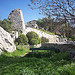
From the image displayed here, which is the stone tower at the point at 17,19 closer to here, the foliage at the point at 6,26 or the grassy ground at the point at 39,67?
the foliage at the point at 6,26

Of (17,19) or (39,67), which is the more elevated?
(17,19)

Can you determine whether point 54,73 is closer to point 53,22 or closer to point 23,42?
point 53,22

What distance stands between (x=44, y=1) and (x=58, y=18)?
1584mm

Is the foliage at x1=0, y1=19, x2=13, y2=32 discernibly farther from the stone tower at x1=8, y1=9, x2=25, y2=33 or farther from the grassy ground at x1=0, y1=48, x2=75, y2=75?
the grassy ground at x1=0, y1=48, x2=75, y2=75

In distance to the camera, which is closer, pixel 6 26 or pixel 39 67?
pixel 39 67

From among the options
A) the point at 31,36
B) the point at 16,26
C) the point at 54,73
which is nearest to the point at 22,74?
the point at 54,73

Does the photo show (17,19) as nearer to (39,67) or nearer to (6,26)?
(6,26)

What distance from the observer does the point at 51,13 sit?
19.0 ft

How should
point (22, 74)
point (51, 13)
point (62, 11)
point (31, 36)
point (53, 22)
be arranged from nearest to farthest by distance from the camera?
1. point (22, 74)
2. point (62, 11)
3. point (51, 13)
4. point (53, 22)
5. point (31, 36)

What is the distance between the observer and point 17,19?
20812 millimetres

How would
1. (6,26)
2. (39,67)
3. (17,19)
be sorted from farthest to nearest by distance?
(17,19), (6,26), (39,67)

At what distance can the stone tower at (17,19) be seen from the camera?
20.5m

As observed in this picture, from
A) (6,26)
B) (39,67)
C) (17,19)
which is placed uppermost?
(17,19)

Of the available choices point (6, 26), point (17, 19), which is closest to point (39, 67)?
point (6, 26)
